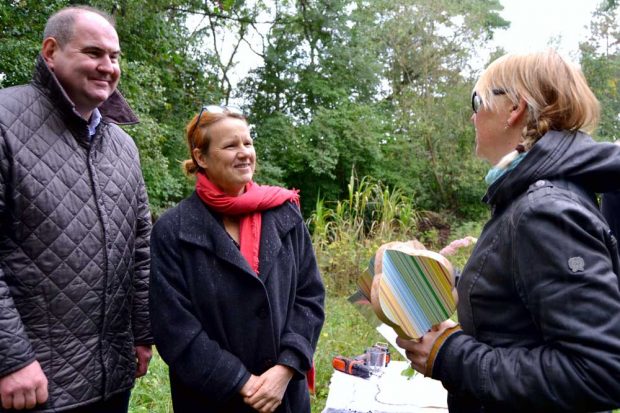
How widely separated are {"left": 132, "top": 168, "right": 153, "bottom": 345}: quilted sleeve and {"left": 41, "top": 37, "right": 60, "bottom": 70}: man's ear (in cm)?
58

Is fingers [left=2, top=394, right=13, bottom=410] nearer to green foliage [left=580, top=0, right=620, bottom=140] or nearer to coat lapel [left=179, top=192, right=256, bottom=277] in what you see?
coat lapel [left=179, top=192, right=256, bottom=277]

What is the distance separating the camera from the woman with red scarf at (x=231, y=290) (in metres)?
1.93

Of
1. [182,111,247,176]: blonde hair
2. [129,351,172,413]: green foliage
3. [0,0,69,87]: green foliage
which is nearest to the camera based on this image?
[182,111,247,176]: blonde hair

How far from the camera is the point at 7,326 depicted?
1.69 meters

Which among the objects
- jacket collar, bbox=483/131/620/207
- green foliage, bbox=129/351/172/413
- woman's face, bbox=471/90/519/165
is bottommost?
green foliage, bbox=129/351/172/413

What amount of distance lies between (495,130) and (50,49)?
1.57 metres

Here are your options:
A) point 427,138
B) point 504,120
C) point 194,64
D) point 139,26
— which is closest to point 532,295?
point 504,120

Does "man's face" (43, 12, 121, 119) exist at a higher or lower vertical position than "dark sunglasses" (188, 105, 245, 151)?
higher

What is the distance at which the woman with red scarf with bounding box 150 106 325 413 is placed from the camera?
1935 millimetres

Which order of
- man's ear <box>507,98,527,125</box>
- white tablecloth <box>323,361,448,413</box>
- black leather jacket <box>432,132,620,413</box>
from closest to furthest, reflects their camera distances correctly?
black leather jacket <box>432,132,620,413</box>, man's ear <box>507,98,527,125</box>, white tablecloth <box>323,361,448,413</box>

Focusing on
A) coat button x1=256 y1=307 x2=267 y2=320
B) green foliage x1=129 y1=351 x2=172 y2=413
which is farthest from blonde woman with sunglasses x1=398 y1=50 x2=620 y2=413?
green foliage x1=129 y1=351 x2=172 y2=413

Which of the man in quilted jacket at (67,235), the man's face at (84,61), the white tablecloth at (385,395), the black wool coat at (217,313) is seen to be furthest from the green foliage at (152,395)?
the man's face at (84,61)

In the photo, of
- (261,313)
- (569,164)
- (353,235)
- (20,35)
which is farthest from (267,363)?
(20,35)

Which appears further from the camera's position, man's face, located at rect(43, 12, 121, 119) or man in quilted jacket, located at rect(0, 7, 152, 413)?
man's face, located at rect(43, 12, 121, 119)
